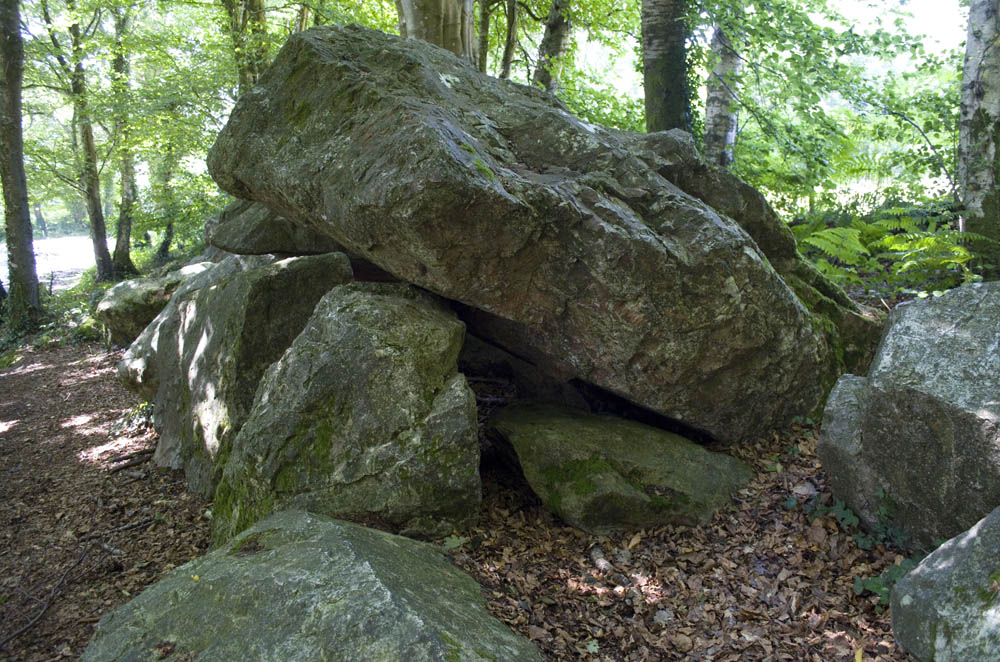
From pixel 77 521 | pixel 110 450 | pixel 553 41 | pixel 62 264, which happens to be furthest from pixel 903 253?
pixel 62 264

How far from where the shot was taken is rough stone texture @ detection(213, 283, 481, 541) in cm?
451

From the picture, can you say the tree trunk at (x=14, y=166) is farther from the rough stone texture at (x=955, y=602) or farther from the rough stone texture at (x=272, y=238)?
the rough stone texture at (x=955, y=602)

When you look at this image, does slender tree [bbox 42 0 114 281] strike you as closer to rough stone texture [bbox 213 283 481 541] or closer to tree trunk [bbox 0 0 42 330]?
tree trunk [bbox 0 0 42 330]

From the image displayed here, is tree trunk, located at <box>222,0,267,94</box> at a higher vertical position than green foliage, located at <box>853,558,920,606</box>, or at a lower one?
higher

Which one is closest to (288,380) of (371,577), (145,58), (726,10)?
(371,577)

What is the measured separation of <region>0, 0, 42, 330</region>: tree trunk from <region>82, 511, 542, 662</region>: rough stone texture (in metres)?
13.4

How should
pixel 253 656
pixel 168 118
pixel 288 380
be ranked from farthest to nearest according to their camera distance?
pixel 168 118, pixel 288 380, pixel 253 656

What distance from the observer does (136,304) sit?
10.7m

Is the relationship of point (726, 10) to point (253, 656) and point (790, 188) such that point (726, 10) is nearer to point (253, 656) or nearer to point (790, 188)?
point (790, 188)

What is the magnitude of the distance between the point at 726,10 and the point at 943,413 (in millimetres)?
7228

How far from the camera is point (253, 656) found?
283 centimetres

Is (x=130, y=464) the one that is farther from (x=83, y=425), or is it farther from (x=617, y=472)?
(x=617, y=472)

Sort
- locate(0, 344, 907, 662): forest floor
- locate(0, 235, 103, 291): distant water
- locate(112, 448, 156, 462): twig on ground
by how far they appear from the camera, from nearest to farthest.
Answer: locate(0, 344, 907, 662): forest floor → locate(112, 448, 156, 462): twig on ground → locate(0, 235, 103, 291): distant water

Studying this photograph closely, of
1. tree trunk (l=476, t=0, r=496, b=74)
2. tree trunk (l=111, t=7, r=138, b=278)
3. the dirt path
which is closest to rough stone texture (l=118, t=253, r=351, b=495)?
Answer: the dirt path
